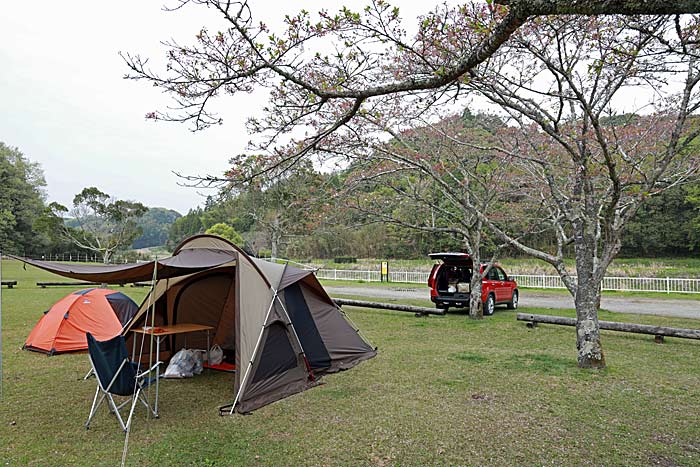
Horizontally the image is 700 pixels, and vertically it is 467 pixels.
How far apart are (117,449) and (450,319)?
8631 mm

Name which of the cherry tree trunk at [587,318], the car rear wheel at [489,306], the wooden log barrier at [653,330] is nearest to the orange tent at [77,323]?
the cherry tree trunk at [587,318]

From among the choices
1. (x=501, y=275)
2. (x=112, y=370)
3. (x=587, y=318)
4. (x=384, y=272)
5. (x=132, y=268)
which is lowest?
(x=112, y=370)

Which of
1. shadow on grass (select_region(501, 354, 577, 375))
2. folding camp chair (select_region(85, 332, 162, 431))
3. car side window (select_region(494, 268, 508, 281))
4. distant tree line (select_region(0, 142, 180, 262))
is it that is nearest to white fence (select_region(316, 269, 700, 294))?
car side window (select_region(494, 268, 508, 281))

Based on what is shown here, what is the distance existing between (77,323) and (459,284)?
8.91 metres

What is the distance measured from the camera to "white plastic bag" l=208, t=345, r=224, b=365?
671 centimetres

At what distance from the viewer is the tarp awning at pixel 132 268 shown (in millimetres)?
4707

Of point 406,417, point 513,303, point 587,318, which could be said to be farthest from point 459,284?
point 406,417

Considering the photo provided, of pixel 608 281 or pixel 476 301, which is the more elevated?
pixel 608 281

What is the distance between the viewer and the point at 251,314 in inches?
215

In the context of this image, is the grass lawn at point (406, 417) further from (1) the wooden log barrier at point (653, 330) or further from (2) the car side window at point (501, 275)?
(2) the car side window at point (501, 275)

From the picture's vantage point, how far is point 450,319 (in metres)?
11.3

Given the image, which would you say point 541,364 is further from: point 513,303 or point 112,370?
point 513,303

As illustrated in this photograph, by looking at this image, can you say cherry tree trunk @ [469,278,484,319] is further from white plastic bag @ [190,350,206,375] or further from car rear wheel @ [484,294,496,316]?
white plastic bag @ [190,350,206,375]

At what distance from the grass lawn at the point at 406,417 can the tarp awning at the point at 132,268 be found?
1.39m
